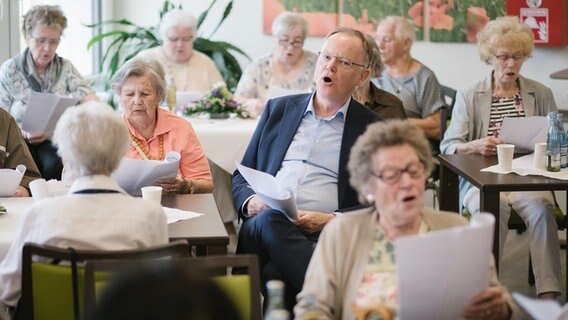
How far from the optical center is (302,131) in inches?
154

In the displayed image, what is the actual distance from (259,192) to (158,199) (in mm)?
386

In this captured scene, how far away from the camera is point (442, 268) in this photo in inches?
89.3

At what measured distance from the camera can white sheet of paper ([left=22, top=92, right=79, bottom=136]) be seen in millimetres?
5133

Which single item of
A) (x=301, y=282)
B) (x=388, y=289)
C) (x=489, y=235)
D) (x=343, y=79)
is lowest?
(x=301, y=282)

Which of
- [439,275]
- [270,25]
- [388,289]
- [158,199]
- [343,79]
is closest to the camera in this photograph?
[439,275]

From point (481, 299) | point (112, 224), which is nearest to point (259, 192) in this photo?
point (112, 224)

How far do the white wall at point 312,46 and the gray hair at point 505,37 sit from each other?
222 cm

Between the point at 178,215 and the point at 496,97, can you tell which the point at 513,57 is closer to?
the point at 496,97

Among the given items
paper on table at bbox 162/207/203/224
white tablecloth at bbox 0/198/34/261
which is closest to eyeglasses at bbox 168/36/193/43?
white tablecloth at bbox 0/198/34/261

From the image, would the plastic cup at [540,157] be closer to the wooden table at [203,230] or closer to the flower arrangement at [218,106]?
the wooden table at [203,230]

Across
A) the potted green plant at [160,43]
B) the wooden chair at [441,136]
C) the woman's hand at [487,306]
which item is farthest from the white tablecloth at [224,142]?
the woman's hand at [487,306]

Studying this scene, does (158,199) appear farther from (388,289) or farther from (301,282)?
(388,289)

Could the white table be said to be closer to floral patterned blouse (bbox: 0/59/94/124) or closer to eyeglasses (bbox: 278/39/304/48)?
eyeglasses (bbox: 278/39/304/48)

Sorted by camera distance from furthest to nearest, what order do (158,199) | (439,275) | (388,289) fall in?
(158,199)
(388,289)
(439,275)
